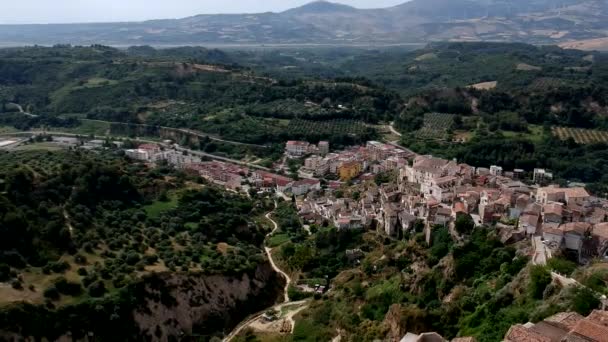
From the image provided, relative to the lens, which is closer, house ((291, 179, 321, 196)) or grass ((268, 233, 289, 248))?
grass ((268, 233, 289, 248))

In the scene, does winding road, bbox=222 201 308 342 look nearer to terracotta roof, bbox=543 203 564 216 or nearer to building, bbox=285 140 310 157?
terracotta roof, bbox=543 203 564 216

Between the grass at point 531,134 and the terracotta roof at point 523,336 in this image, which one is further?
the grass at point 531,134

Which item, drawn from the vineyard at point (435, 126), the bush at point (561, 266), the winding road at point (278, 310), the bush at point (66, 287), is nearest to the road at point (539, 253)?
the bush at point (561, 266)

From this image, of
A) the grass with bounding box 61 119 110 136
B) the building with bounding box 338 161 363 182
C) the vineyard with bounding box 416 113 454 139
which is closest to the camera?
the building with bounding box 338 161 363 182

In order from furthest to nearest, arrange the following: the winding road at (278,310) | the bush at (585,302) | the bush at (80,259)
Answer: the bush at (80,259) < the winding road at (278,310) < the bush at (585,302)

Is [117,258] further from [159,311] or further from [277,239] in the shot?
[277,239]

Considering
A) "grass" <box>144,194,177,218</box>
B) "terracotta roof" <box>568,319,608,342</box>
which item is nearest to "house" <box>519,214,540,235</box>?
Result: "terracotta roof" <box>568,319,608,342</box>

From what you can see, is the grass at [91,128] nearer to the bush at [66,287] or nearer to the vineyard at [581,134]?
the bush at [66,287]

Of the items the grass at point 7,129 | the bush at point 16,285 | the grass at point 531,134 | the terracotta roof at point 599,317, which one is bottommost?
the grass at point 7,129
